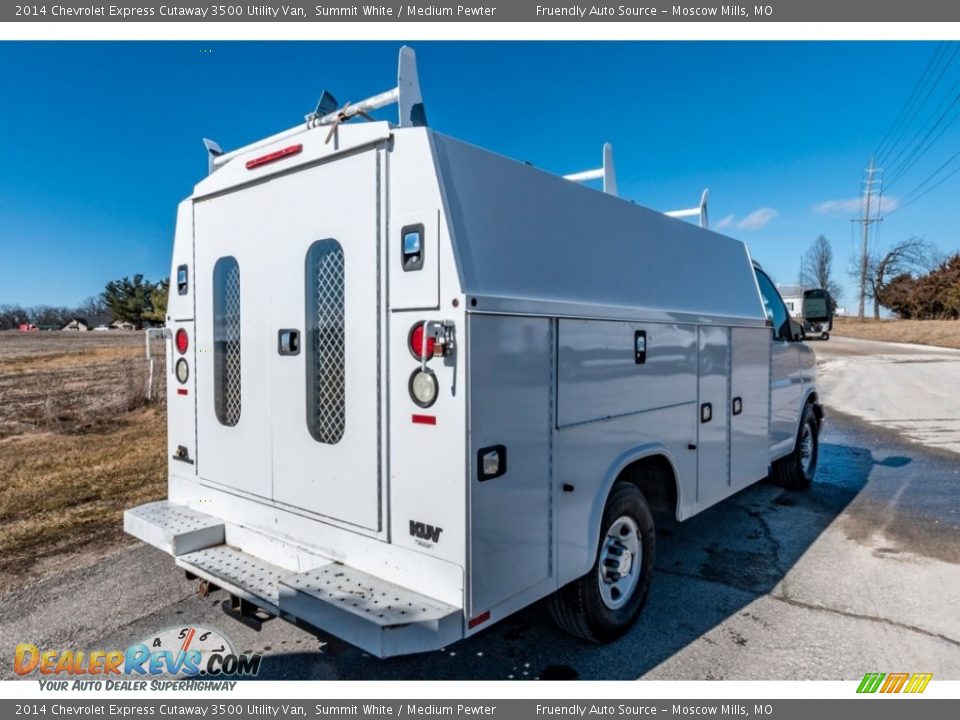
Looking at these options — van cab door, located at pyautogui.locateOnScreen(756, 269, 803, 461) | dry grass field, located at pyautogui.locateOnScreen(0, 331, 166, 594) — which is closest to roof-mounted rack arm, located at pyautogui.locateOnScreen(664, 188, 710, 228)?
van cab door, located at pyautogui.locateOnScreen(756, 269, 803, 461)

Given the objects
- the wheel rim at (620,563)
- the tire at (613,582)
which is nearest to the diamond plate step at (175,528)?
the tire at (613,582)

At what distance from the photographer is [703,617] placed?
3.71m

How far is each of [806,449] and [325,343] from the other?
597 centimetres

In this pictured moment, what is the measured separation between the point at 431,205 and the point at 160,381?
35.3 feet

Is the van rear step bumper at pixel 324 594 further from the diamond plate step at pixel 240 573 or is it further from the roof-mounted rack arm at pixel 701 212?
→ the roof-mounted rack arm at pixel 701 212

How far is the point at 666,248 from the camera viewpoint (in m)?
4.01

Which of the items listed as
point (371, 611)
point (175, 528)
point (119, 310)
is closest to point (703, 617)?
point (371, 611)

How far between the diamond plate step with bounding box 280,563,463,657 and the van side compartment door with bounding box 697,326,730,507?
253 cm

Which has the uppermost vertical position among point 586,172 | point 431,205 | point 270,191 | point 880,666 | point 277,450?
point 586,172

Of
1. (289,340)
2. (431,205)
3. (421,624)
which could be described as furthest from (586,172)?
(421,624)

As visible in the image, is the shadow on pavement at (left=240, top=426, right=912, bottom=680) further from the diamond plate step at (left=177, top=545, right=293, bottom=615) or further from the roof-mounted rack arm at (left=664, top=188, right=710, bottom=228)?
the roof-mounted rack arm at (left=664, top=188, right=710, bottom=228)

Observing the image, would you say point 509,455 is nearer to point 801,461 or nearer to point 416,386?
point 416,386

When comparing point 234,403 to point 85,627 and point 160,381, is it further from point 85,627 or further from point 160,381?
point 160,381

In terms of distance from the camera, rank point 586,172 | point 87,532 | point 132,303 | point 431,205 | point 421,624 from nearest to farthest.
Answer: point 421,624 → point 431,205 → point 586,172 → point 87,532 → point 132,303
